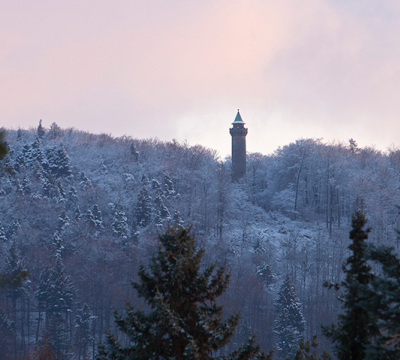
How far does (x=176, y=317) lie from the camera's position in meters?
9.73

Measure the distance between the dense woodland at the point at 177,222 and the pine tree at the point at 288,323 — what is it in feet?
1.32

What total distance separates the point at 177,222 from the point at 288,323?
25.3 m

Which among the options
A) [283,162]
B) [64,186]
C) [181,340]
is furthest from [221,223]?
[181,340]

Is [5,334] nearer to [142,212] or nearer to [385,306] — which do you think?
[142,212]

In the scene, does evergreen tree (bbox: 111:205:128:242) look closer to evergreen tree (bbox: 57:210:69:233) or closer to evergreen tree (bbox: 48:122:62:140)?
evergreen tree (bbox: 57:210:69:233)

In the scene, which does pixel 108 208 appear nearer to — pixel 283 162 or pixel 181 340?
pixel 283 162

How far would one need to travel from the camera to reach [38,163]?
8600 centimetres

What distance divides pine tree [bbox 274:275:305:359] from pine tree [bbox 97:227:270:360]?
4090 cm

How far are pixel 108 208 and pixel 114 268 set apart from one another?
17432 mm

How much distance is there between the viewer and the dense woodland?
57.0 metres

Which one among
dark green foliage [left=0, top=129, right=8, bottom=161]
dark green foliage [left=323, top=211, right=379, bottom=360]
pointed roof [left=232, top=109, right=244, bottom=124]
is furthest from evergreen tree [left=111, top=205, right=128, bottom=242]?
dark green foliage [left=323, top=211, right=379, bottom=360]

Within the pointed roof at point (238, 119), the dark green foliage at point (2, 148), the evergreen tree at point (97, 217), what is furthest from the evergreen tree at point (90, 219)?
the dark green foliage at point (2, 148)

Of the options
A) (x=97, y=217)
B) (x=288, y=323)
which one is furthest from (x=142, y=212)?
(x=288, y=323)

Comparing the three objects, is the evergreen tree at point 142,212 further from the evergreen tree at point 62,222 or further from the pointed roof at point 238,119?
the pointed roof at point 238,119
